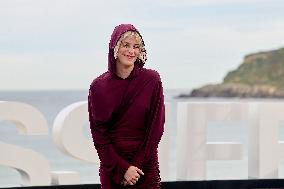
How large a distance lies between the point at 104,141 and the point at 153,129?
185 mm

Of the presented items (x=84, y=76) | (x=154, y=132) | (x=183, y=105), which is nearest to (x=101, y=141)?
(x=154, y=132)

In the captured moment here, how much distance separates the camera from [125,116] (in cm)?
324

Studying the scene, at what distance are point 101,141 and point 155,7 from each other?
3895 centimetres

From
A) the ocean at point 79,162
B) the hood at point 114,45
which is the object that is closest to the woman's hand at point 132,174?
the hood at point 114,45

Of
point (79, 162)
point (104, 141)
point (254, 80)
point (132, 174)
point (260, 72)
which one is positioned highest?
point (104, 141)

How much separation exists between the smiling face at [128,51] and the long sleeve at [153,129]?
13 centimetres

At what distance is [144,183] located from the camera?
3.28m

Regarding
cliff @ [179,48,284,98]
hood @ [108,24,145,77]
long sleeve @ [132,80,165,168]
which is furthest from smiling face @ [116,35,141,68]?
cliff @ [179,48,284,98]

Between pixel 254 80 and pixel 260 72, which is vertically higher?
pixel 260 72

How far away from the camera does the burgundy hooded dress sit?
10.6ft

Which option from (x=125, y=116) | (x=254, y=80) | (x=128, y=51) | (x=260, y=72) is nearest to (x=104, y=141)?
(x=125, y=116)

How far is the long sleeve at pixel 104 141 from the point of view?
3229 mm

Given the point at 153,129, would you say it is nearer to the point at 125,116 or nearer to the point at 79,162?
the point at 125,116

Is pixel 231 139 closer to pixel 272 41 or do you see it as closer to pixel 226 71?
pixel 226 71
